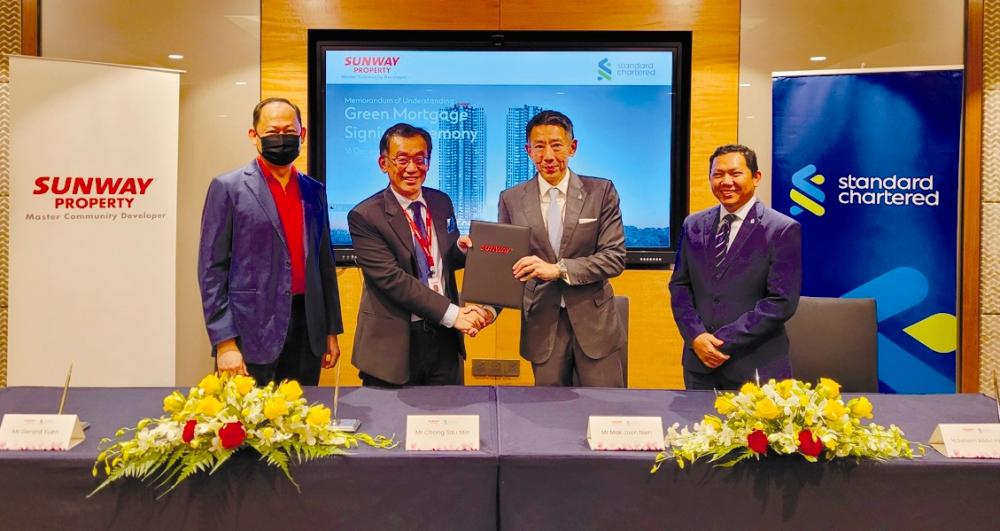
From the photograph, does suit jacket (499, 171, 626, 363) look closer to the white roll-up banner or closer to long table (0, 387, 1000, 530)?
long table (0, 387, 1000, 530)

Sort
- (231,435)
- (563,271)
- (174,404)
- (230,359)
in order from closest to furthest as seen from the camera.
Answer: (231,435) → (174,404) → (230,359) → (563,271)

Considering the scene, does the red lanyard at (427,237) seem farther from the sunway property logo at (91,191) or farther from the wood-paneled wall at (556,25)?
the sunway property logo at (91,191)

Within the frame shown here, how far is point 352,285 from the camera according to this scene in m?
4.60

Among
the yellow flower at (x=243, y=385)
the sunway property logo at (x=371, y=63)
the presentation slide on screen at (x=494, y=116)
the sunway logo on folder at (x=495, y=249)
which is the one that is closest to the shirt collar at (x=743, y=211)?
the sunway logo on folder at (x=495, y=249)

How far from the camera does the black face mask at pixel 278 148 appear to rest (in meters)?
2.71

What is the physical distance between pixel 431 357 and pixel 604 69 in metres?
2.46

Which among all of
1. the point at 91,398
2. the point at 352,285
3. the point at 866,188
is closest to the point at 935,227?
the point at 866,188

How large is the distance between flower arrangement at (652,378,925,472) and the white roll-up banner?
3.29m

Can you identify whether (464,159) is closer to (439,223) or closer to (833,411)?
(439,223)

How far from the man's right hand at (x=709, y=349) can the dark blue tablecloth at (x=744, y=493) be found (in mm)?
892

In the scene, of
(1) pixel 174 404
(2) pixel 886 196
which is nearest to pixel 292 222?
(1) pixel 174 404

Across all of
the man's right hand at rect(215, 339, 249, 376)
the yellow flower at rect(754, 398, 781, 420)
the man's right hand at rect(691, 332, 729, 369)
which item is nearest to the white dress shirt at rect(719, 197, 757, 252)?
the man's right hand at rect(691, 332, 729, 369)

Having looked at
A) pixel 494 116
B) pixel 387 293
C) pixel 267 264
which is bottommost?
pixel 387 293

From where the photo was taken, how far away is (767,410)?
1688 mm
